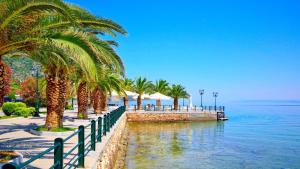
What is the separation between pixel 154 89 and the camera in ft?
214

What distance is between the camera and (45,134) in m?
17.8

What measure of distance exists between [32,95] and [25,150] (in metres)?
33.7

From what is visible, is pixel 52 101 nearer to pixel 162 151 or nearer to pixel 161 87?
pixel 162 151

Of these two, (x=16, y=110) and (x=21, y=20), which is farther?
(x=16, y=110)

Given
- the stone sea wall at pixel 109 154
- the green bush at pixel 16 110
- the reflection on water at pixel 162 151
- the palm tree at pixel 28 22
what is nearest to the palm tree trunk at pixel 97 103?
the green bush at pixel 16 110

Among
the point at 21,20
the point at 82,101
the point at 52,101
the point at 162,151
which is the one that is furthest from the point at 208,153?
the point at 21,20

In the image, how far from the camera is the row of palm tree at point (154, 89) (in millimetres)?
58969

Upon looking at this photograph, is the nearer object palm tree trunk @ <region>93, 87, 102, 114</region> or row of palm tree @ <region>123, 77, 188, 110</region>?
palm tree trunk @ <region>93, 87, 102, 114</region>

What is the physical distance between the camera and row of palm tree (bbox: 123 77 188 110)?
59.0 meters

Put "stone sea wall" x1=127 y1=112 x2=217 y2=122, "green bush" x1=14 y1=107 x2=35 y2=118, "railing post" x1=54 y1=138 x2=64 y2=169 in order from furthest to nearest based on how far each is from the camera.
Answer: "stone sea wall" x1=127 y1=112 x2=217 y2=122, "green bush" x1=14 y1=107 x2=35 y2=118, "railing post" x1=54 y1=138 x2=64 y2=169

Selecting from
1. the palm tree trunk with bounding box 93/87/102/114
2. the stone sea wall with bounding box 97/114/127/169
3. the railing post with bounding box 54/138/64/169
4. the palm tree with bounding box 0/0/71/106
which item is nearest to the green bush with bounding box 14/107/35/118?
the palm tree trunk with bounding box 93/87/102/114

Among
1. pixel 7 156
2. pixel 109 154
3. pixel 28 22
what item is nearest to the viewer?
pixel 7 156

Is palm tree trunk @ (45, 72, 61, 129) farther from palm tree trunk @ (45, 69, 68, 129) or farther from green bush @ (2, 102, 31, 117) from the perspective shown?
green bush @ (2, 102, 31, 117)

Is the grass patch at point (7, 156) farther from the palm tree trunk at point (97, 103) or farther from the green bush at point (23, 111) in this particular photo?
the palm tree trunk at point (97, 103)
